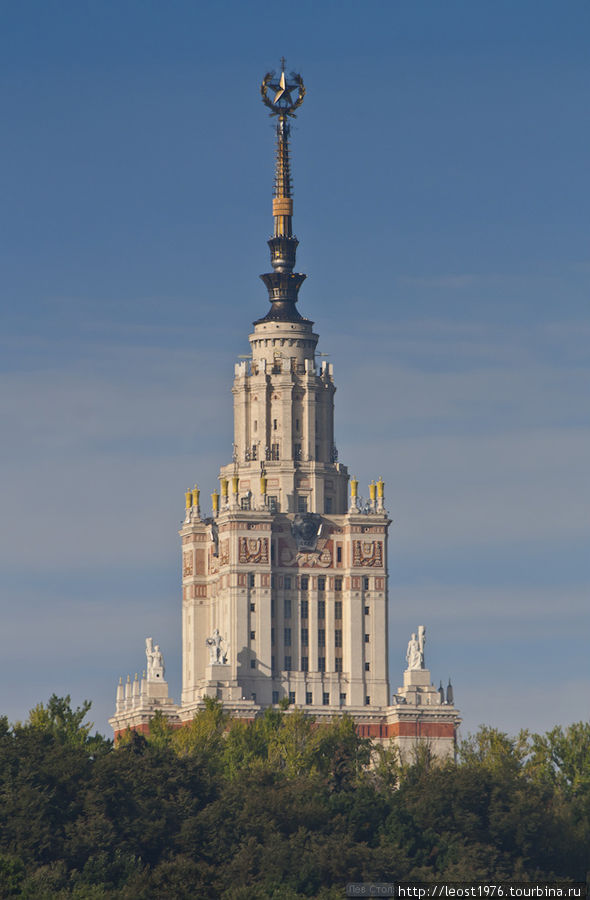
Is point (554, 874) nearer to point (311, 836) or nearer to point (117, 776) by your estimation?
point (311, 836)

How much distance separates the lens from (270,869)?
187 m

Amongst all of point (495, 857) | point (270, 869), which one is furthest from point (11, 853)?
point (495, 857)

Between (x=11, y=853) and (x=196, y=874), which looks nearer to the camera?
(x=196, y=874)

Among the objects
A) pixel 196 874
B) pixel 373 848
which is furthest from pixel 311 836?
pixel 196 874

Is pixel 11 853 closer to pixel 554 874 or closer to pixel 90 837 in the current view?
pixel 90 837

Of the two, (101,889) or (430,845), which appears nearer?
(101,889)

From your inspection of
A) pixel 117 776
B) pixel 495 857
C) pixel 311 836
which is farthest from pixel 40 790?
A: pixel 495 857

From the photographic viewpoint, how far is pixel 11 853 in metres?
190

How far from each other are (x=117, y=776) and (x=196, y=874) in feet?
73.5

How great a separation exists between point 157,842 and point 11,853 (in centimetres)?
1048

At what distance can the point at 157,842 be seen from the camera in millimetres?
194375

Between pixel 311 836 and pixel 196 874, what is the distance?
17299 millimetres

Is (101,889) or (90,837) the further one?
(90,837)

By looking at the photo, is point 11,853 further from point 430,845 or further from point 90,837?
point 430,845
